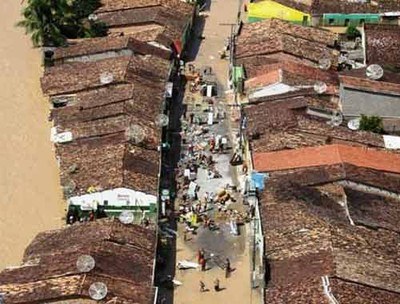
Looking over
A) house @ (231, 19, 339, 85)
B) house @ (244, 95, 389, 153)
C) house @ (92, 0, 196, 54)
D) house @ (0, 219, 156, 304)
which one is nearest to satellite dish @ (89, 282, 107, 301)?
house @ (0, 219, 156, 304)

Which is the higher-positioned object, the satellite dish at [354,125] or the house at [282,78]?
the house at [282,78]

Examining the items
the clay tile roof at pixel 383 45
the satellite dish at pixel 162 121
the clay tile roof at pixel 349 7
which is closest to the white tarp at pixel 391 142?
the clay tile roof at pixel 383 45

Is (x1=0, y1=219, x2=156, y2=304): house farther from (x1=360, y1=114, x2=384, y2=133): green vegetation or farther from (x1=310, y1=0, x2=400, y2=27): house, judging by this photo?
(x1=310, y1=0, x2=400, y2=27): house

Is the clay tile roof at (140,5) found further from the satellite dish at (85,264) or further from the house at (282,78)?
the satellite dish at (85,264)

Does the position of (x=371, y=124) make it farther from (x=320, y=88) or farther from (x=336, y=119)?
(x=320, y=88)

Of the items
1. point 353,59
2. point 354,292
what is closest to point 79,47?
point 353,59

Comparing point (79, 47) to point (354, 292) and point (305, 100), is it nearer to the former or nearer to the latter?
point (305, 100)
